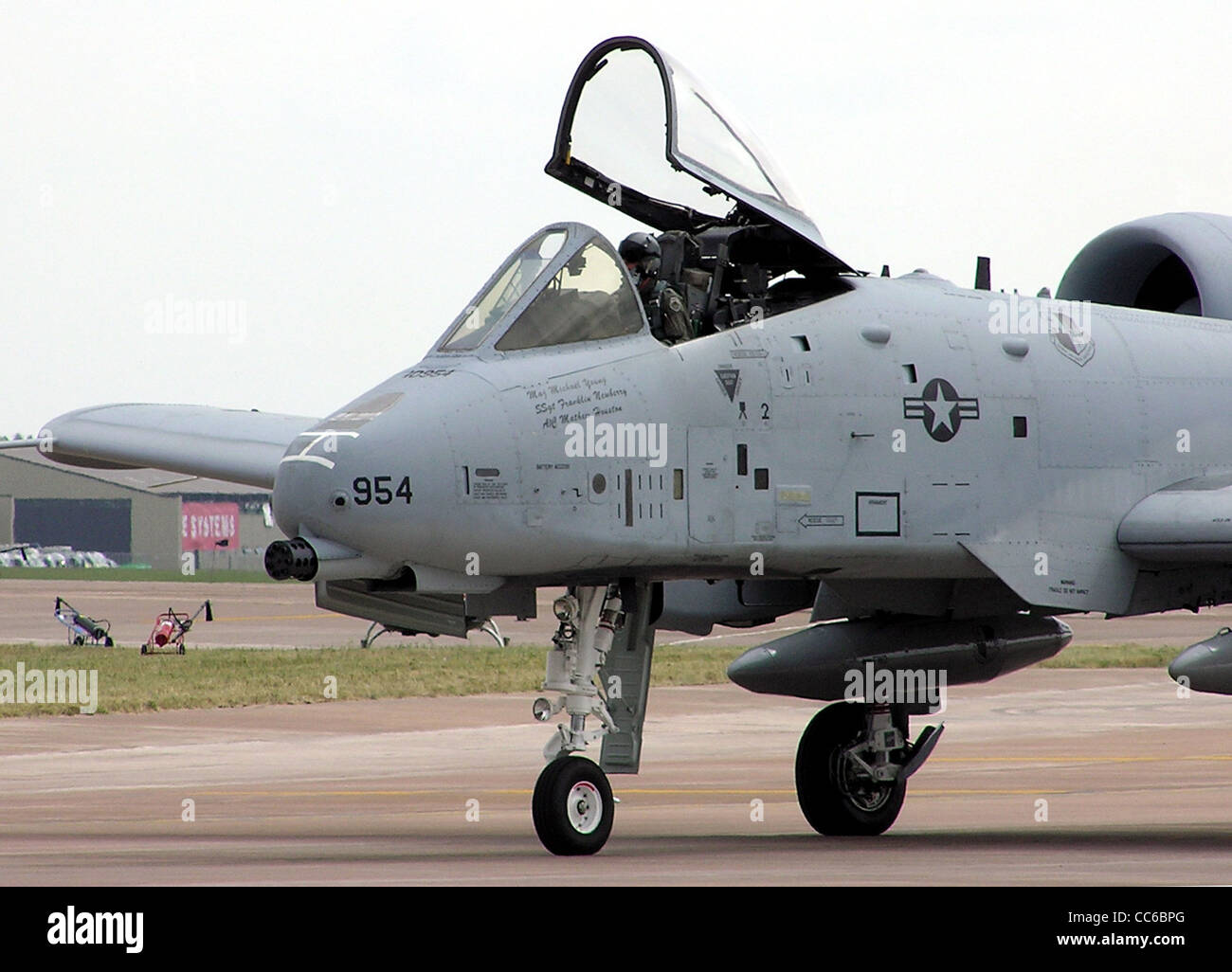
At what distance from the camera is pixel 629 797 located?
2030 cm

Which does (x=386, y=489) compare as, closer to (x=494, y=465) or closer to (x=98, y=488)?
(x=494, y=465)

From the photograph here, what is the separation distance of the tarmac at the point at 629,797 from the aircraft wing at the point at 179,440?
3.03 m

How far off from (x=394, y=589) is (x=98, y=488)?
Answer: 386 ft

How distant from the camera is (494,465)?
12305 millimetres

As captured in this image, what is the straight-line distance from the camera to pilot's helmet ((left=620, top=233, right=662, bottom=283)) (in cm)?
1391

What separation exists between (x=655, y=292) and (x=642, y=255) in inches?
15.3

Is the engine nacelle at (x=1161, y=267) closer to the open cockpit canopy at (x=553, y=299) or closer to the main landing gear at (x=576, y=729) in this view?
the open cockpit canopy at (x=553, y=299)

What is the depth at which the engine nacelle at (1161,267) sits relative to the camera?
1689 centimetres

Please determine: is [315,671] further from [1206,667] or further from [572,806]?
[572,806]

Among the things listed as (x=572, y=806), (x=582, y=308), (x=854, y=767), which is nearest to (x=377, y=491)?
(x=582, y=308)

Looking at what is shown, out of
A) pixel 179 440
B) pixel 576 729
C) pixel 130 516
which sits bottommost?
pixel 576 729

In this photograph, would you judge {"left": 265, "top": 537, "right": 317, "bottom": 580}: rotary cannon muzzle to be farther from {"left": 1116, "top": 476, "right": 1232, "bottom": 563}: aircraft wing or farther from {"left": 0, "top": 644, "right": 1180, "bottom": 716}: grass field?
{"left": 0, "top": 644, "right": 1180, "bottom": 716}: grass field

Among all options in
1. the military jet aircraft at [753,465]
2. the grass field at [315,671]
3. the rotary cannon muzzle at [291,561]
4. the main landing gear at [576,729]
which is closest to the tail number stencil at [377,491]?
the military jet aircraft at [753,465]
